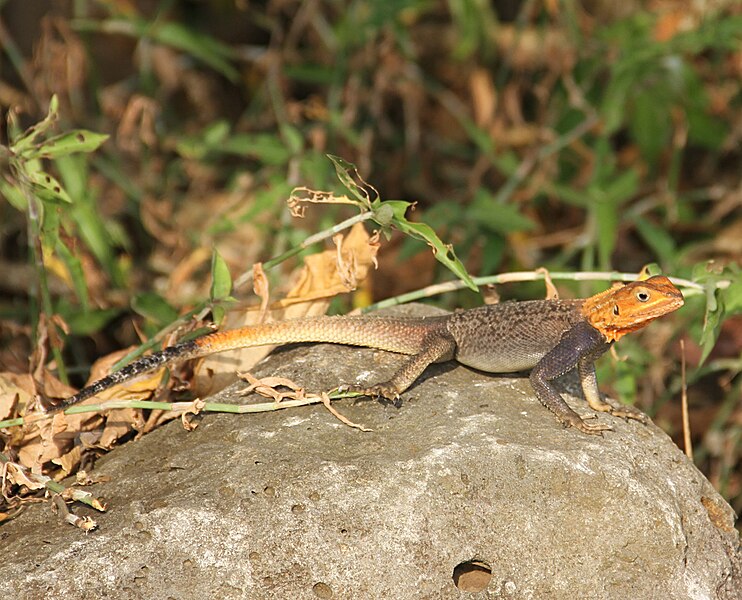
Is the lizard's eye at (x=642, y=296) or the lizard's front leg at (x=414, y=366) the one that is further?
the lizard's eye at (x=642, y=296)

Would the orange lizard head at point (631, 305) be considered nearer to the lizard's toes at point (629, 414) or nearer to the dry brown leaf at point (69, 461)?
the lizard's toes at point (629, 414)

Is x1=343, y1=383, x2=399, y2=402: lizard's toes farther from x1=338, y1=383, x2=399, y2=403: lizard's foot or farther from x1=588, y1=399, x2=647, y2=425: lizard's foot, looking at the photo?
x1=588, y1=399, x2=647, y2=425: lizard's foot

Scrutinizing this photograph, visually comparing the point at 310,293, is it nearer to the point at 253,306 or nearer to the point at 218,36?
the point at 253,306

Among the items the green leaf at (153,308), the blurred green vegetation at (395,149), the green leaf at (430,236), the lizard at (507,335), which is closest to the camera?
the green leaf at (430,236)

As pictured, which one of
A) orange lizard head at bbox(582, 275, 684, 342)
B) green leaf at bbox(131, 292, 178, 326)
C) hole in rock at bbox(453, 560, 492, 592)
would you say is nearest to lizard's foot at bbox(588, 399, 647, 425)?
orange lizard head at bbox(582, 275, 684, 342)

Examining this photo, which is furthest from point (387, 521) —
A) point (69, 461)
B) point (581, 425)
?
point (69, 461)

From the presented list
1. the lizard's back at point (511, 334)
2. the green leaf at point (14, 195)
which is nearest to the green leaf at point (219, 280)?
the lizard's back at point (511, 334)
